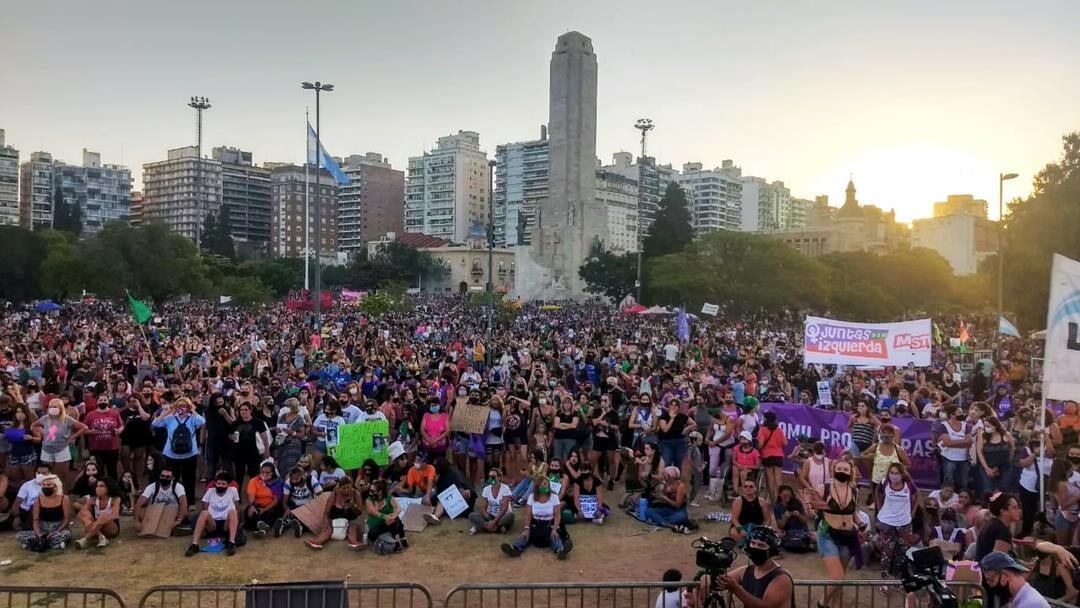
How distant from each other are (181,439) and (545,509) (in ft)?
15.8

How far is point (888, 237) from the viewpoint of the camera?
160 m

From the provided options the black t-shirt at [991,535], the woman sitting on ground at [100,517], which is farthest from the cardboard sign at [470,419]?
the black t-shirt at [991,535]

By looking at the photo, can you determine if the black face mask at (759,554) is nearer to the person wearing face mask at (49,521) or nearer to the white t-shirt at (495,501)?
the white t-shirt at (495,501)

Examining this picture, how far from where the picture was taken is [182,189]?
153 meters

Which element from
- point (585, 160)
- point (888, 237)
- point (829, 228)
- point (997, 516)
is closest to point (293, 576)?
point (997, 516)

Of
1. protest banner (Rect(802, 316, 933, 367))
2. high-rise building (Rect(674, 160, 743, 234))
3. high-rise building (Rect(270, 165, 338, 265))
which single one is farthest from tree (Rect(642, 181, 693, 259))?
high-rise building (Rect(674, 160, 743, 234))

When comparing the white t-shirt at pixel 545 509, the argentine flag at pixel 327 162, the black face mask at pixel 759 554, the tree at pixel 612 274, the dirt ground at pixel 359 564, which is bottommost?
the dirt ground at pixel 359 564

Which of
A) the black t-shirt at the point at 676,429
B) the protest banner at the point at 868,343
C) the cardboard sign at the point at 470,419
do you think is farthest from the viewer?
the protest banner at the point at 868,343

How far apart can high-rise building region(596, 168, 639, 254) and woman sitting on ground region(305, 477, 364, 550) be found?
144 m

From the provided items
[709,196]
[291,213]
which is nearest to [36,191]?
[291,213]

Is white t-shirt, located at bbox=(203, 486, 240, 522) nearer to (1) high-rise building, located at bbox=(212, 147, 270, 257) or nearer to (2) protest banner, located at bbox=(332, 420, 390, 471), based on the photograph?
(2) protest banner, located at bbox=(332, 420, 390, 471)

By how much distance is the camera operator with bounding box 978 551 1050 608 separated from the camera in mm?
5215

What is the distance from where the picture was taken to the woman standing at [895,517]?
8469 millimetres

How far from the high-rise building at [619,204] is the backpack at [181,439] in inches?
5670
